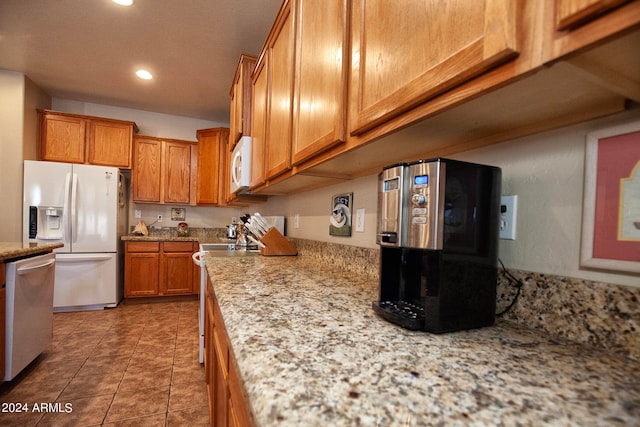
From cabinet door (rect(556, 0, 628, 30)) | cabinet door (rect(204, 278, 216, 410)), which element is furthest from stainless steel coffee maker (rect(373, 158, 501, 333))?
cabinet door (rect(204, 278, 216, 410))

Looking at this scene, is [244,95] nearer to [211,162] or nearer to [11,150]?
[211,162]

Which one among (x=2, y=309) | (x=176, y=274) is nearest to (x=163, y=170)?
(x=176, y=274)

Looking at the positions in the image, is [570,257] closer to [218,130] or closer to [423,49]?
[423,49]

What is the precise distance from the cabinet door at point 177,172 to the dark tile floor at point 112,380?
5.78ft

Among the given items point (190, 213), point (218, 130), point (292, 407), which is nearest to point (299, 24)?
point (292, 407)

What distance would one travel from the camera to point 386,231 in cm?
69

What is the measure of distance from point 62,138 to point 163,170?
3.59 ft

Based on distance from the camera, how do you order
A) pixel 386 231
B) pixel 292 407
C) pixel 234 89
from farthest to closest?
1. pixel 234 89
2. pixel 386 231
3. pixel 292 407

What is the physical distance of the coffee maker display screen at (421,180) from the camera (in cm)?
61

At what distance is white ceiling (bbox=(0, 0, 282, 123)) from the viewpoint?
6.89 ft

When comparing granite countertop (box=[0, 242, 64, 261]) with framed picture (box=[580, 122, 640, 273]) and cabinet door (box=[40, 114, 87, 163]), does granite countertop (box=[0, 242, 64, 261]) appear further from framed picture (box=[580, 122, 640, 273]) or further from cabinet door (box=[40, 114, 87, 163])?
framed picture (box=[580, 122, 640, 273])

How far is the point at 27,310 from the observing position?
185 cm

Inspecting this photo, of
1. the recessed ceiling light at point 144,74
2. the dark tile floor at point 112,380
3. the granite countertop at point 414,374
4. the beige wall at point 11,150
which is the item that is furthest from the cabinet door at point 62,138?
the granite countertop at point 414,374

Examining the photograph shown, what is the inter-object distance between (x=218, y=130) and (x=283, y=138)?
10.1 ft
